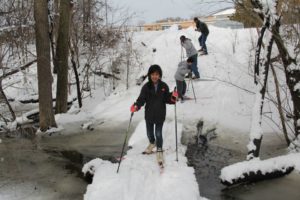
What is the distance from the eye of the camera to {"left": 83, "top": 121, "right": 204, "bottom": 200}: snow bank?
705 cm

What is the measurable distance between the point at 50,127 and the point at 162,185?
21.7 ft

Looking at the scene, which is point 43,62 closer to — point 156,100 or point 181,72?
point 181,72

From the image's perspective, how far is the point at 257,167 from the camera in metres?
8.61

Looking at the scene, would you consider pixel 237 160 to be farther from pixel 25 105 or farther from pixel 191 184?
pixel 25 105

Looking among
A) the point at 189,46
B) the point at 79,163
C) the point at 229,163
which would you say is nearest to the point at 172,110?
the point at 189,46

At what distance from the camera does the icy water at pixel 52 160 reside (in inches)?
320

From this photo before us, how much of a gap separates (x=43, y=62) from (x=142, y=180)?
6404 mm

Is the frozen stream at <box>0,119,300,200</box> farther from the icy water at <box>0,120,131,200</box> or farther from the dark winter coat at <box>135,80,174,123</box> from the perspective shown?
the dark winter coat at <box>135,80,174,123</box>

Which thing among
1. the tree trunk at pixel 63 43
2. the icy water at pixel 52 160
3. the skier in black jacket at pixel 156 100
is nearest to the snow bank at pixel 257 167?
the skier in black jacket at pixel 156 100

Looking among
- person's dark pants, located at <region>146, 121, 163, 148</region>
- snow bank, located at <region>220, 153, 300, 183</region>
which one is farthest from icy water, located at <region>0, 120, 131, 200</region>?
snow bank, located at <region>220, 153, 300, 183</region>

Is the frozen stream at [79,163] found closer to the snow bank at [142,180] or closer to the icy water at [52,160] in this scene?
the icy water at [52,160]

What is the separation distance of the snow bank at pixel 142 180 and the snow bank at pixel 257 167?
70cm

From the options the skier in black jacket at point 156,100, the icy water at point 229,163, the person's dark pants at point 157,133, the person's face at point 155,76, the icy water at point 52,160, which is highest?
the person's face at point 155,76

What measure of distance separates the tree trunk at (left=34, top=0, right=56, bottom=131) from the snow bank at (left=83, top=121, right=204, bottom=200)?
4.43 meters
